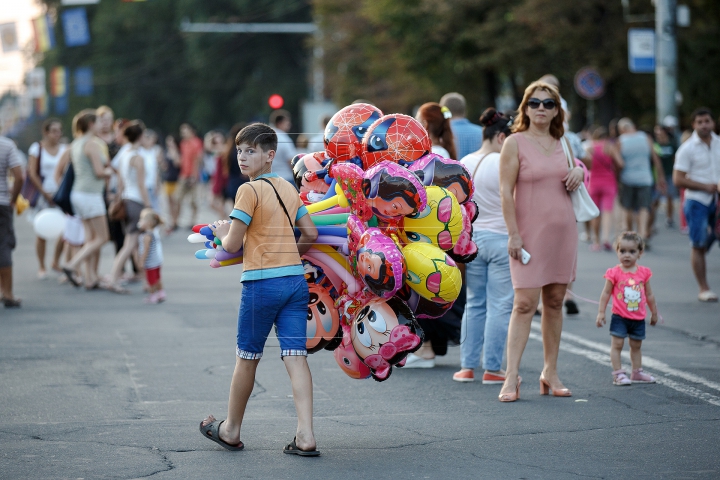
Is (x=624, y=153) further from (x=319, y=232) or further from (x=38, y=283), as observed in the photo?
(x=319, y=232)

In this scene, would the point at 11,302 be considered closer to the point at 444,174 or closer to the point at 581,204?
the point at 581,204

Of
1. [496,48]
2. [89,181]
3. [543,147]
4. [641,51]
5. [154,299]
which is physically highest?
[496,48]

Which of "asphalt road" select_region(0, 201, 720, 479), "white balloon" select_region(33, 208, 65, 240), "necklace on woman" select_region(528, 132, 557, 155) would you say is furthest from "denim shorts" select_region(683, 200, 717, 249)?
"white balloon" select_region(33, 208, 65, 240)

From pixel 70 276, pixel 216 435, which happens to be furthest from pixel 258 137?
pixel 70 276

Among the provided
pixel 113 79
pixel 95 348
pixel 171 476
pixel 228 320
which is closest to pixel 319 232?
pixel 171 476

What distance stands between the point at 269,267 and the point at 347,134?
2.91 ft

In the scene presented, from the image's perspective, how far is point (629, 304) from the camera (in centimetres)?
744

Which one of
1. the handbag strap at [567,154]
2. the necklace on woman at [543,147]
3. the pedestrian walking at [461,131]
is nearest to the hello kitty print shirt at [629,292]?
the handbag strap at [567,154]

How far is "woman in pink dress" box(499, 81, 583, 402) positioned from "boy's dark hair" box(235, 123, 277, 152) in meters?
1.82

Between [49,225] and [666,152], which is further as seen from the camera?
[666,152]

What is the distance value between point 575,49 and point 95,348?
2377 centimetres

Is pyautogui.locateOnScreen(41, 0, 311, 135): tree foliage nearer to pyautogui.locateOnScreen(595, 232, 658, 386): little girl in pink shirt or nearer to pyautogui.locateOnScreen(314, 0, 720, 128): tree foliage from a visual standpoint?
pyautogui.locateOnScreen(314, 0, 720, 128): tree foliage

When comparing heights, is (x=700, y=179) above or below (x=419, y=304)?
above

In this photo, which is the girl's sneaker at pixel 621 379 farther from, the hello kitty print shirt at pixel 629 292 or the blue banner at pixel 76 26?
the blue banner at pixel 76 26
